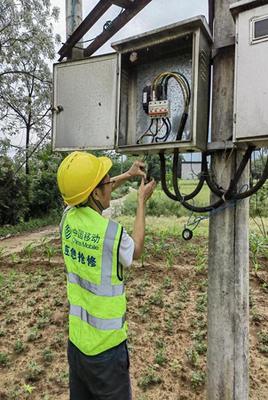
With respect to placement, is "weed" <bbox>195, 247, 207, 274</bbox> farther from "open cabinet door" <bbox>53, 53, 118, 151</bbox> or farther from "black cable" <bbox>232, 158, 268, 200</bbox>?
"black cable" <bbox>232, 158, 268, 200</bbox>

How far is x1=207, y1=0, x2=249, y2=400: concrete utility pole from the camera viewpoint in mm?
1826

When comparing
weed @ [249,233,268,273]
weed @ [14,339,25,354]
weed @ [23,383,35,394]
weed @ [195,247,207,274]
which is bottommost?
weed @ [23,383,35,394]

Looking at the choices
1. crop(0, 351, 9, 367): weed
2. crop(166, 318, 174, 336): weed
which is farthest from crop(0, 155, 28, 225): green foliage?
crop(166, 318, 174, 336): weed

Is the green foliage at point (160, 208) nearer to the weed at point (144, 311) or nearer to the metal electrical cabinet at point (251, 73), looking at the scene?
the weed at point (144, 311)

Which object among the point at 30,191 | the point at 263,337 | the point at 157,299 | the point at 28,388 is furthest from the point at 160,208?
the point at 28,388

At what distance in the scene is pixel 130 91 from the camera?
2271 millimetres

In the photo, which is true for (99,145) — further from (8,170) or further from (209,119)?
(8,170)

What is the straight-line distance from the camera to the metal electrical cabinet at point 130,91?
1.78 m

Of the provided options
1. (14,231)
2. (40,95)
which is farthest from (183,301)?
(40,95)

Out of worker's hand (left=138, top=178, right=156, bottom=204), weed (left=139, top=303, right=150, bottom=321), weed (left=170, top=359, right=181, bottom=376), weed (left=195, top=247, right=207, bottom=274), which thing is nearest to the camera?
worker's hand (left=138, top=178, right=156, bottom=204)

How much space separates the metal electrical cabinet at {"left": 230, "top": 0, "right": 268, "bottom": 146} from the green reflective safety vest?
2.42 feet

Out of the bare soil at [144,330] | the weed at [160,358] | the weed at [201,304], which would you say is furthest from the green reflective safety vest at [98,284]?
the weed at [201,304]

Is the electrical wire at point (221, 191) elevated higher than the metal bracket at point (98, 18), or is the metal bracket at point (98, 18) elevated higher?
the metal bracket at point (98, 18)

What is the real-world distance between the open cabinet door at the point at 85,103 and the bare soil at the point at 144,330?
1.84m
